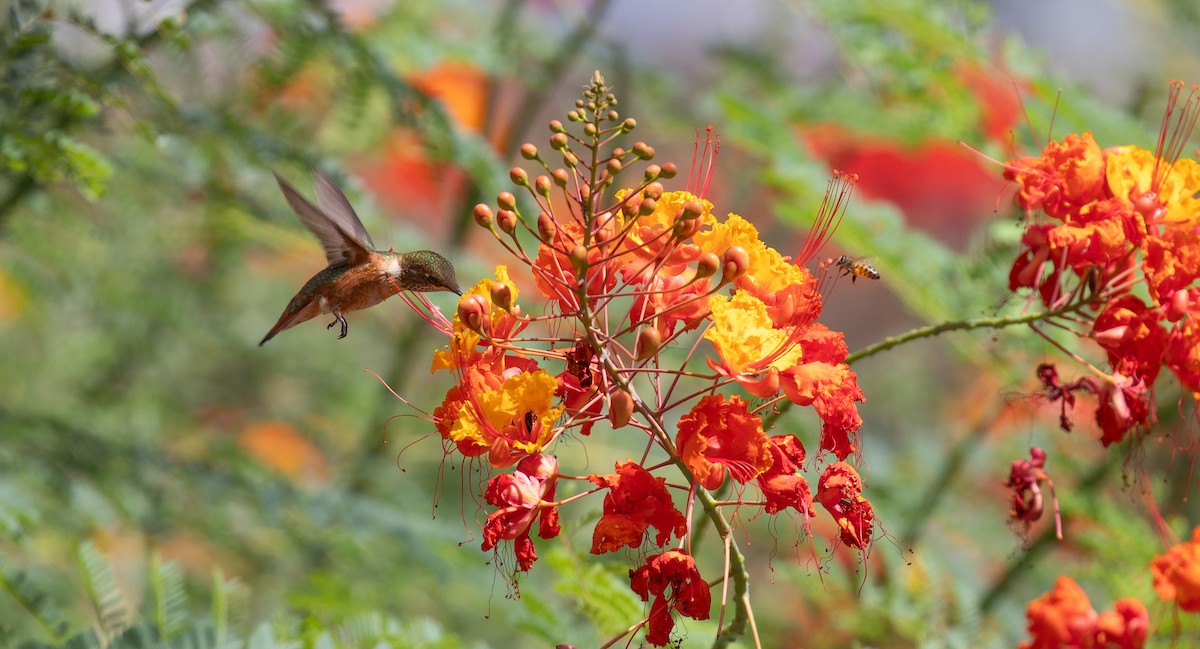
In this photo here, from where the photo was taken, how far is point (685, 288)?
1.30 m

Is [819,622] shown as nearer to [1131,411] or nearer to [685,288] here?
[1131,411]

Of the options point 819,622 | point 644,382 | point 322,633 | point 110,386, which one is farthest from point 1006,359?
point 110,386

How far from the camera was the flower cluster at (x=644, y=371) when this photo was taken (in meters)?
1.17

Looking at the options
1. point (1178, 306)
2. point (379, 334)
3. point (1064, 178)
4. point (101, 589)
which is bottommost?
point (101, 589)

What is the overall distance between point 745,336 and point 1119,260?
0.54 meters

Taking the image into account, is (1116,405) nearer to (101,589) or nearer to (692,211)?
(692,211)

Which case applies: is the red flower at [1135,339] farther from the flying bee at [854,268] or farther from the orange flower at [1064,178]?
the flying bee at [854,268]

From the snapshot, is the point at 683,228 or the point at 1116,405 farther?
the point at 1116,405

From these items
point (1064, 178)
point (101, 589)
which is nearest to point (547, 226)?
point (1064, 178)

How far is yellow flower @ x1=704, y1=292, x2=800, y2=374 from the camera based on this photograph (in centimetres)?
120

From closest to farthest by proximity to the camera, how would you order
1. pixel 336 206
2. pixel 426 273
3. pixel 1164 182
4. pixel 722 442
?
pixel 722 442 < pixel 1164 182 < pixel 426 273 < pixel 336 206

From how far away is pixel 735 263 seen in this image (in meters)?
1.20

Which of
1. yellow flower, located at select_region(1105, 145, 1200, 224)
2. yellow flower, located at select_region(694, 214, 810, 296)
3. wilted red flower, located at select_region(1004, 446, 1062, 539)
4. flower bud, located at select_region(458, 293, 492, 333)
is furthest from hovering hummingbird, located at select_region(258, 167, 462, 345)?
yellow flower, located at select_region(1105, 145, 1200, 224)

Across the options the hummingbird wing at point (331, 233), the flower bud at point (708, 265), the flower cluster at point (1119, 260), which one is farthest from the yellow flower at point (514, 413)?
the flower cluster at point (1119, 260)
